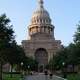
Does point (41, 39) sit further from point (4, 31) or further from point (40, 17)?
point (4, 31)

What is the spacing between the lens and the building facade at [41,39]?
165m

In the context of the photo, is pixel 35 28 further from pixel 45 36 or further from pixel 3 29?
pixel 3 29

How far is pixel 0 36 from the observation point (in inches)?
1693

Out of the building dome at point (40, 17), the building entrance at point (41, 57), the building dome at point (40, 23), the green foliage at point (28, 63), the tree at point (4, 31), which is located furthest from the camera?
the building dome at point (40, 17)

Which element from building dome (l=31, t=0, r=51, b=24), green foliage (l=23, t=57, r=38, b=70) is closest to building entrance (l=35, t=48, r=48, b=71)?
building dome (l=31, t=0, r=51, b=24)

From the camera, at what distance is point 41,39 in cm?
16862

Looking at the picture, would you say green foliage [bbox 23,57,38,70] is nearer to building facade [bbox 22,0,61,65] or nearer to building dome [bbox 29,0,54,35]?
building facade [bbox 22,0,61,65]

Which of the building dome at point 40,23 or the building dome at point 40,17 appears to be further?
the building dome at point 40,17

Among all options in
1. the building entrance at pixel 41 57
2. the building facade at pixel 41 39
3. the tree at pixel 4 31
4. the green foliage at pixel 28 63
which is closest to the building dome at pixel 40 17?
the building facade at pixel 41 39

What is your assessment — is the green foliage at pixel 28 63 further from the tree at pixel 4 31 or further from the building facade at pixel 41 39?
the tree at pixel 4 31

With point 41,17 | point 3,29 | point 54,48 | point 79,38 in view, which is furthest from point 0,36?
point 41,17

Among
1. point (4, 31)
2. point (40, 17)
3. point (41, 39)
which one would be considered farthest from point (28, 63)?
point (4, 31)

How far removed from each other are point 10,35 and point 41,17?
454 feet

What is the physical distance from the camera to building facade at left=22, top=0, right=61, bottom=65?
6506 inches
